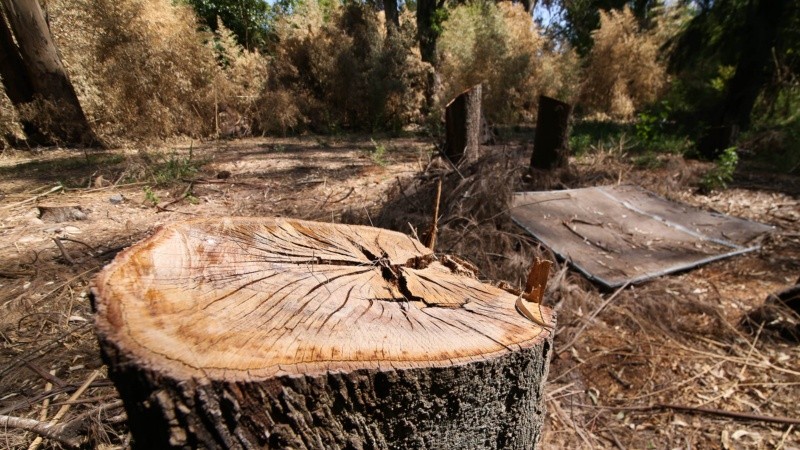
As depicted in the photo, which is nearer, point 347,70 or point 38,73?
point 38,73

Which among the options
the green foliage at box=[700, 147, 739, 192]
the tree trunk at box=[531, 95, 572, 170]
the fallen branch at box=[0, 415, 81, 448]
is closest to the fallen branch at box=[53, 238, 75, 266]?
the fallen branch at box=[0, 415, 81, 448]

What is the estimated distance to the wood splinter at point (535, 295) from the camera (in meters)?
0.99

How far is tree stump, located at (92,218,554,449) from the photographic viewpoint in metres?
0.68

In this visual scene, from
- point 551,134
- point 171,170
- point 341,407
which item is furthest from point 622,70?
point 341,407

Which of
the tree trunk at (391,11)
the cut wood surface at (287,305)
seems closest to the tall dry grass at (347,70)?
the tree trunk at (391,11)

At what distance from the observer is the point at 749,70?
596cm

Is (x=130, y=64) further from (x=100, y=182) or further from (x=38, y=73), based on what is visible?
(x=100, y=182)

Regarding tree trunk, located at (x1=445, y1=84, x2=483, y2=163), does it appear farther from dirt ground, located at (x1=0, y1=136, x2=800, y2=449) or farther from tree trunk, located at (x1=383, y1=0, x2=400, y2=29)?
tree trunk, located at (x1=383, y1=0, x2=400, y2=29)

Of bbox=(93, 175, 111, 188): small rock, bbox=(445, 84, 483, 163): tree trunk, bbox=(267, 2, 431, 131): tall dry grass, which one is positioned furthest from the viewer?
bbox=(267, 2, 431, 131): tall dry grass

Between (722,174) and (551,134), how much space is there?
2.13 meters

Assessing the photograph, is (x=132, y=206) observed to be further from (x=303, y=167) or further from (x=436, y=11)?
(x=436, y=11)

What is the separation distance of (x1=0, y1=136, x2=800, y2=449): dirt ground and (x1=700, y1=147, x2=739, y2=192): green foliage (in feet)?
0.55

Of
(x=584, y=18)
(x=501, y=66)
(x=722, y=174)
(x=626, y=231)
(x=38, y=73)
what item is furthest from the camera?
(x=584, y=18)

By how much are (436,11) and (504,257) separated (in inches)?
347
